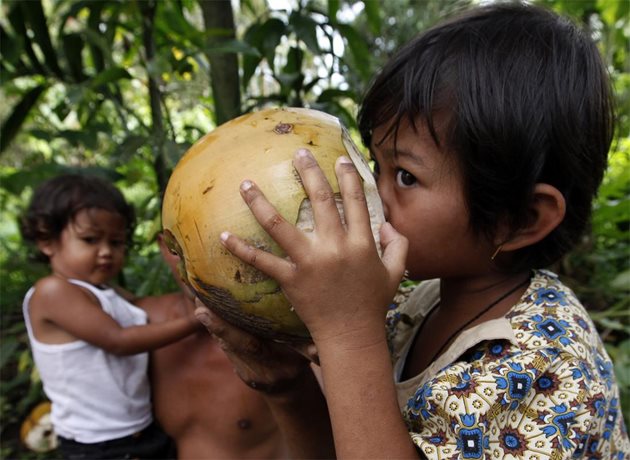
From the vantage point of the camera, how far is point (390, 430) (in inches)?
29.5

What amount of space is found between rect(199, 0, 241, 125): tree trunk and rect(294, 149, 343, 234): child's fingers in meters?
1.08

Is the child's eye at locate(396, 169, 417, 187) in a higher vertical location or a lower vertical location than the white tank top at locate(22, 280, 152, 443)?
higher

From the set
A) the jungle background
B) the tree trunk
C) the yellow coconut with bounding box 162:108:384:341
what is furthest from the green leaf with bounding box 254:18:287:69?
the yellow coconut with bounding box 162:108:384:341

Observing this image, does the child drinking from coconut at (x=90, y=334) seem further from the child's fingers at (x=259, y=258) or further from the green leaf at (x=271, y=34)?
the child's fingers at (x=259, y=258)

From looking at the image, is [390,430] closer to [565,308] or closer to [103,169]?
[565,308]

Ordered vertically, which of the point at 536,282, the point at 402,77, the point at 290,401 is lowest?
the point at 290,401

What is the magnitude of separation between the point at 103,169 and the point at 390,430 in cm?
149

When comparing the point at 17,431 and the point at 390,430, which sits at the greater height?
the point at 390,430

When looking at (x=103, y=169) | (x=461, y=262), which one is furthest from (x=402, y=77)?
(x=103, y=169)

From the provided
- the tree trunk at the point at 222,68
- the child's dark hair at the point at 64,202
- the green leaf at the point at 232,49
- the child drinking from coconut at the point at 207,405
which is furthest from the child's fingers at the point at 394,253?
the child's dark hair at the point at 64,202

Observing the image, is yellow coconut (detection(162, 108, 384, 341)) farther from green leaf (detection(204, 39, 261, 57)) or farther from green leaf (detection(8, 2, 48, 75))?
green leaf (detection(8, 2, 48, 75))

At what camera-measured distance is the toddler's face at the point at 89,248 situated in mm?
1667

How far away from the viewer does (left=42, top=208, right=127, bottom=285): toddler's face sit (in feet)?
5.47

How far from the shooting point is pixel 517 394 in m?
0.76
